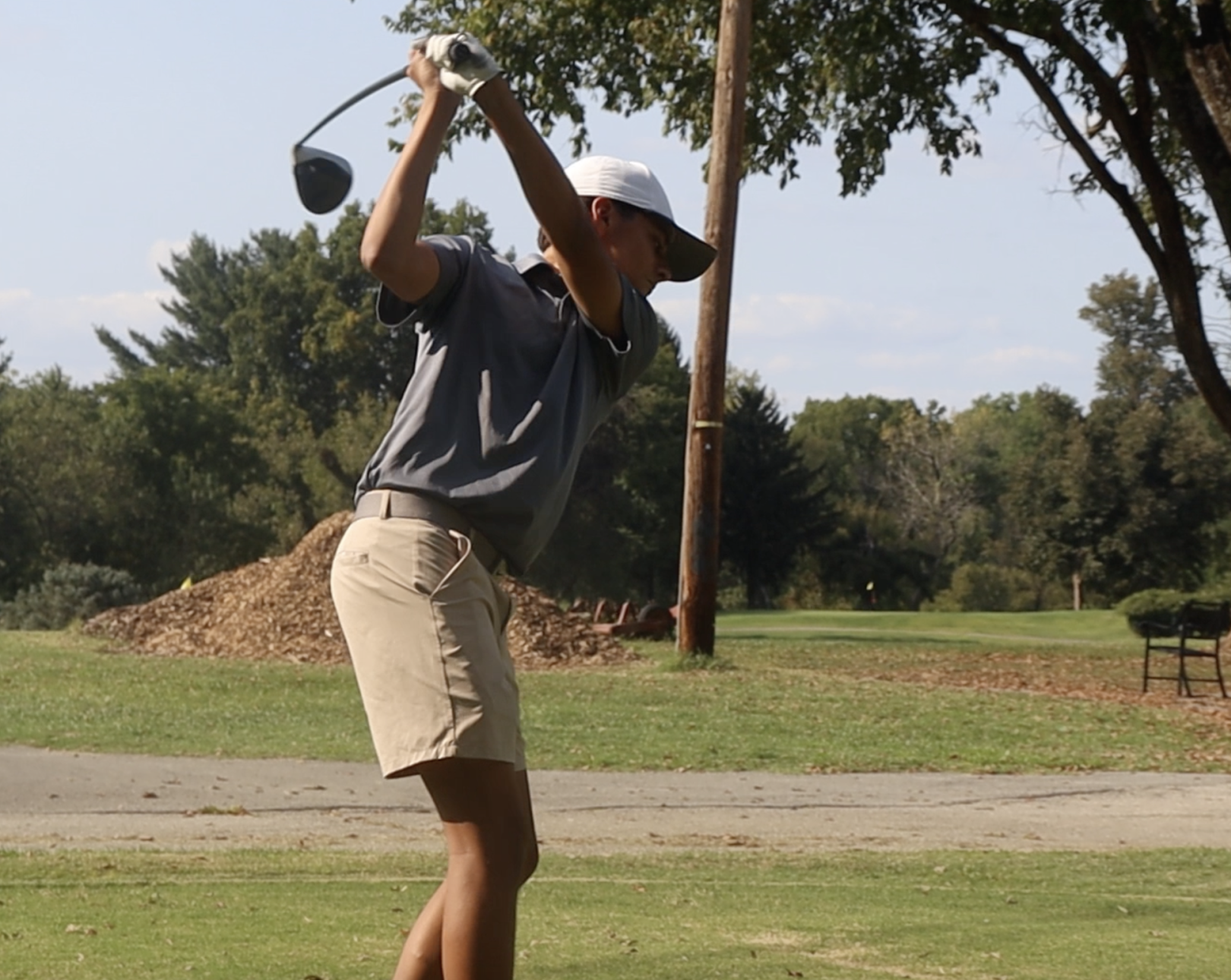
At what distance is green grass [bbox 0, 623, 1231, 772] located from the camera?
48.1 ft

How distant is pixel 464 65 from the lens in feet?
12.3

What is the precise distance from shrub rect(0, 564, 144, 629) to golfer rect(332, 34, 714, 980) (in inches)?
1215

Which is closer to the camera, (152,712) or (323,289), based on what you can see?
(152,712)

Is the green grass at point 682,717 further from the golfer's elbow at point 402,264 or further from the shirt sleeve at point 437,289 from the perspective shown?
the golfer's elbow at point 402,264

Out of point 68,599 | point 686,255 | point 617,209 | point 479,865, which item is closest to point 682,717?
point 686,255

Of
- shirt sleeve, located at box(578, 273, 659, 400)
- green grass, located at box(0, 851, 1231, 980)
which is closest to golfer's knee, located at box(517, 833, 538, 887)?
shirt sleeve, located at box(578, 273, 659, 400)

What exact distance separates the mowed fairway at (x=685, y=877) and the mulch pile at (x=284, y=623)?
4420mm

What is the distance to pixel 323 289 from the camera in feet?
284

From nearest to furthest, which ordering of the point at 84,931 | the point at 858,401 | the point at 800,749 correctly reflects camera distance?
the point at 84,931 < the point at 800,749 < the point at 858,401

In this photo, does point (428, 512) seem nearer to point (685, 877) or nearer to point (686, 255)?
point (686, 255)

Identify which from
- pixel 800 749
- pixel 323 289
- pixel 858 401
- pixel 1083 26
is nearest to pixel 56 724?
pixel 800 749

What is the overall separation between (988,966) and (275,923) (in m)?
2.34

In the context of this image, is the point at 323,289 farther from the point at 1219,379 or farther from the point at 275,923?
the point at 275,923

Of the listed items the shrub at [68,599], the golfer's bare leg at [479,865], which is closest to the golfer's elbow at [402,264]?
the golfer's bare leg at [479,865]
